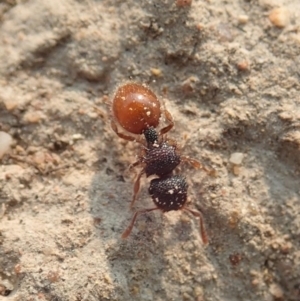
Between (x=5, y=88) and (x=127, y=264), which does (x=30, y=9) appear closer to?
(x=5, y=88)

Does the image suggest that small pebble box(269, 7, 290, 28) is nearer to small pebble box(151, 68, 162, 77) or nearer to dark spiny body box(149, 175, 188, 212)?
small pebble box(151, 68, 162, 77)

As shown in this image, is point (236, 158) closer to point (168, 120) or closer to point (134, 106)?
point (168, 120)

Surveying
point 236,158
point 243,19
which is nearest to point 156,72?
point 243,19

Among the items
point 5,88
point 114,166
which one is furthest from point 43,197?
point 5,88

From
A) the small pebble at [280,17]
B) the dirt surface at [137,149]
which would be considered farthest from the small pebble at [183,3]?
the small pebble at [280,17]

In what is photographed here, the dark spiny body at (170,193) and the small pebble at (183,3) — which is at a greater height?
the small pebble at (183,3)

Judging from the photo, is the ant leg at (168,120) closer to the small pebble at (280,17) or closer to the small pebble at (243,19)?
the small pebble at (243,19)
